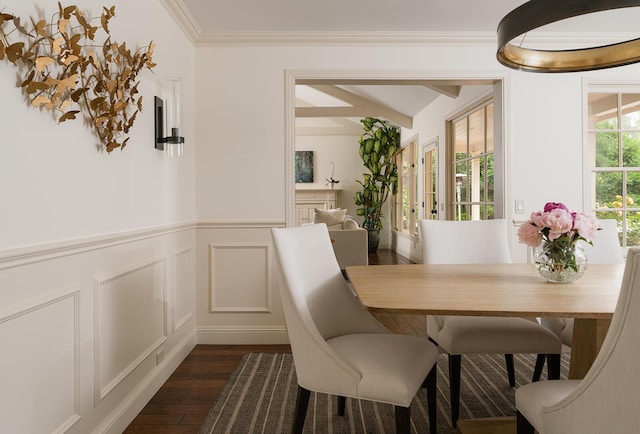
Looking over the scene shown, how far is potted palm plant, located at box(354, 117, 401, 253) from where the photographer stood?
9148 mm

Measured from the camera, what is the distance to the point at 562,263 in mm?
1859

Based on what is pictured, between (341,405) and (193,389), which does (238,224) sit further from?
(341,405)

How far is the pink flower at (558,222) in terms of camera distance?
1.83 meters

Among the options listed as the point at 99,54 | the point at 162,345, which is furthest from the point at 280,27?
the point at 162,345

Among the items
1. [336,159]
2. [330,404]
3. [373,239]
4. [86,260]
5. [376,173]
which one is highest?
[336,159]

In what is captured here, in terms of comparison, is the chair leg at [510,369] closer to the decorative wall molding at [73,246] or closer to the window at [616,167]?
the window at [616,167]

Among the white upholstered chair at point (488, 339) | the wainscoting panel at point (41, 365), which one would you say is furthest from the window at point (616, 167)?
the wainscoting panel at point (41, 365)

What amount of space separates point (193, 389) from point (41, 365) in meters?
1.20

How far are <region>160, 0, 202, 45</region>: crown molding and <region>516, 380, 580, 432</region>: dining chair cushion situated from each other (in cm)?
275

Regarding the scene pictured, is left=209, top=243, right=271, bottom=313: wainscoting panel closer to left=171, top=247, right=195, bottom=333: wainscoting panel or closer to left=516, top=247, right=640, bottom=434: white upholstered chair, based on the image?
left=171, top=247, right=195, bottom=333: wainscoting panel

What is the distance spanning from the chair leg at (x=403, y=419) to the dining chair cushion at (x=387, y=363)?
3cm

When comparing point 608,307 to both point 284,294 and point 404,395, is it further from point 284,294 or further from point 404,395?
point 284,294

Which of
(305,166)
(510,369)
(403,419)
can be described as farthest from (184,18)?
(305,166)

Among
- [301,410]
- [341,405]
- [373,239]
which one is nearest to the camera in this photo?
[301,410]
